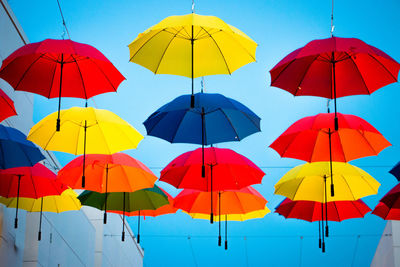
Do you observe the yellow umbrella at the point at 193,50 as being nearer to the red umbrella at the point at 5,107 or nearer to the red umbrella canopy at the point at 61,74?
the red umbrella canopy at the point at 61,74

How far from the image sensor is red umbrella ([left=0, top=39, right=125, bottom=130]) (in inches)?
303

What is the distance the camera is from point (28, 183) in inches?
360

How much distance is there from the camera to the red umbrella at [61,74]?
7699 millimetres

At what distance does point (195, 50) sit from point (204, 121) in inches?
47.7

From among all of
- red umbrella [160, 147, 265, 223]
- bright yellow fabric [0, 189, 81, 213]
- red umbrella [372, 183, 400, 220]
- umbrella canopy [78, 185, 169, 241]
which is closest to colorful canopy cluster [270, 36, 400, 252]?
red umbrella [372, 183, 400, 220]

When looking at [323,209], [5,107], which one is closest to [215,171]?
[323,209]

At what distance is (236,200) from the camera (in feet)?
33.6

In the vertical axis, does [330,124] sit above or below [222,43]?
below

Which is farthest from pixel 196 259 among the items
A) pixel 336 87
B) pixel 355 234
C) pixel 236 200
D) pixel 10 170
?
pixel 336 87

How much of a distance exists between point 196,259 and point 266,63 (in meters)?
6.18

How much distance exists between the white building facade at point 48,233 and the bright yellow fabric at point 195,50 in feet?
9.63

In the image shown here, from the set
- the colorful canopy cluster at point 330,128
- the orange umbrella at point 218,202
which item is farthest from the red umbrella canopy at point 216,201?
the colorful canopy cluster at point 330,128

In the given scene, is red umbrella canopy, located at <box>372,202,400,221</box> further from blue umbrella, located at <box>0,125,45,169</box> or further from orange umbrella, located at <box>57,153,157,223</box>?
blue umbrella, located at <box>0,125,45,169</box>

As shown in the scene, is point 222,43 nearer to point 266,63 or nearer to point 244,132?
point 244,132
